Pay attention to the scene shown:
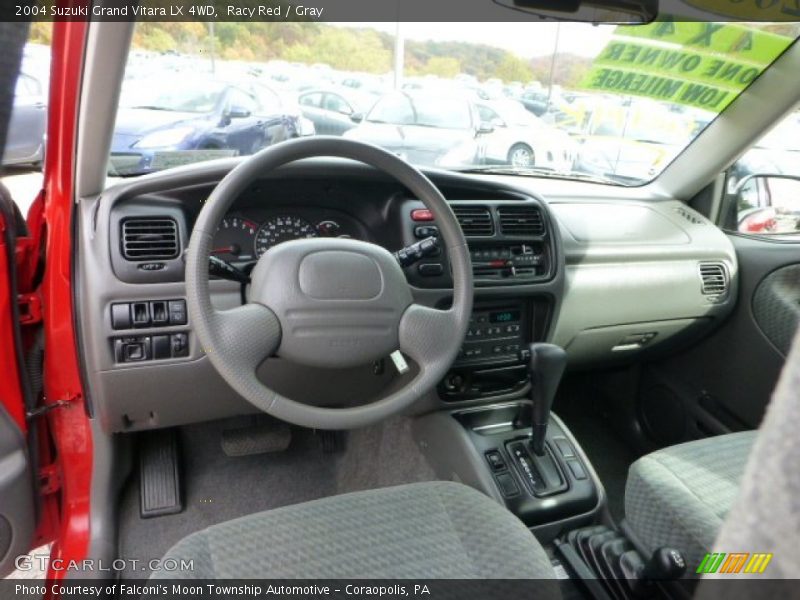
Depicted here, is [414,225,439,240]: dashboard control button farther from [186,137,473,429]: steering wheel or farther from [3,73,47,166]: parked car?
[3,73,47,166]: parked car

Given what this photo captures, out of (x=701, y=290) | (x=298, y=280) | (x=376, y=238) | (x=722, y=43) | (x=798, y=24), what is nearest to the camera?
(x=298, y=280)

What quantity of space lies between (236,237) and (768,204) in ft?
7.11

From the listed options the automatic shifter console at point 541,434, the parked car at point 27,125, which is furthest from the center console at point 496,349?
the parked car at point 27,125

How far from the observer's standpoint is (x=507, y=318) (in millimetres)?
1875

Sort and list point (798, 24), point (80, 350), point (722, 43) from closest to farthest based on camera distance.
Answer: point (80, 350) < point (798, 24) < point (722, 43)

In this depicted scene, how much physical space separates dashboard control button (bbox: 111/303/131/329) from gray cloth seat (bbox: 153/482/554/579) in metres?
0.57

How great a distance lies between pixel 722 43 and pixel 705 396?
4.32ft

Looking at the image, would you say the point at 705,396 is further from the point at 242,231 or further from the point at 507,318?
the point at 242,231

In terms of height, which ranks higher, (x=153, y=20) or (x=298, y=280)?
(x=153, y=20)

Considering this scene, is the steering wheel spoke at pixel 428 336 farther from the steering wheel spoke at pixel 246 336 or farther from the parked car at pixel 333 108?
the parked car at pixel 333 108

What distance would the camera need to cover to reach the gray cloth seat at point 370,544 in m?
1.07

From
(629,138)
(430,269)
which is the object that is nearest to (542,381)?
(430,269)

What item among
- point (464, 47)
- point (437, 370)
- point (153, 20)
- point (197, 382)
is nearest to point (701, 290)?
point (464, 47)

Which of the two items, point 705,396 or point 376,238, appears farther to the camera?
point 705,396
